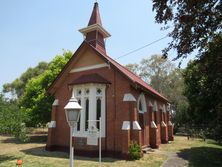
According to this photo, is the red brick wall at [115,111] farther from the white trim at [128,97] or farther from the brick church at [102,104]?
the white trim at [128,97]

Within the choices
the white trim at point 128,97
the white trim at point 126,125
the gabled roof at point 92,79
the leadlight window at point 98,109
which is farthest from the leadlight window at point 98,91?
the white trim at point 126,125

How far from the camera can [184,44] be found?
7.81m

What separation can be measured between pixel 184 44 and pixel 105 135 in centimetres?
1059

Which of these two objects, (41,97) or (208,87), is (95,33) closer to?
(208,87)

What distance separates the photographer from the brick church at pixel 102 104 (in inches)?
634

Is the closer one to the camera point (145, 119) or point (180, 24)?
point (180, 24)

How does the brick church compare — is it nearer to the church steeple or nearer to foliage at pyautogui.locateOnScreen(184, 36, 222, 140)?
the church steeple

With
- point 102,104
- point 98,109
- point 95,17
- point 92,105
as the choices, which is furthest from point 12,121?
point 95,17

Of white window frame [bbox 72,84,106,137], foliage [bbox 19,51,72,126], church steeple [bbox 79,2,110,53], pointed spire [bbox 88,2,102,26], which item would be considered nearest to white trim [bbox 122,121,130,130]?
white window frame [bbox 72,84,106,137]

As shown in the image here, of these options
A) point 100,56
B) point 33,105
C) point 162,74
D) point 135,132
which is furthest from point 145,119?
point 162,74

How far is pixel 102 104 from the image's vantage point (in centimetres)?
1722

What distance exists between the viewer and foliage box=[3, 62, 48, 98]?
189ft

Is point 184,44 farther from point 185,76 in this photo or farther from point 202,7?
point 185,76

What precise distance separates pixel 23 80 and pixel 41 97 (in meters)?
37.8
